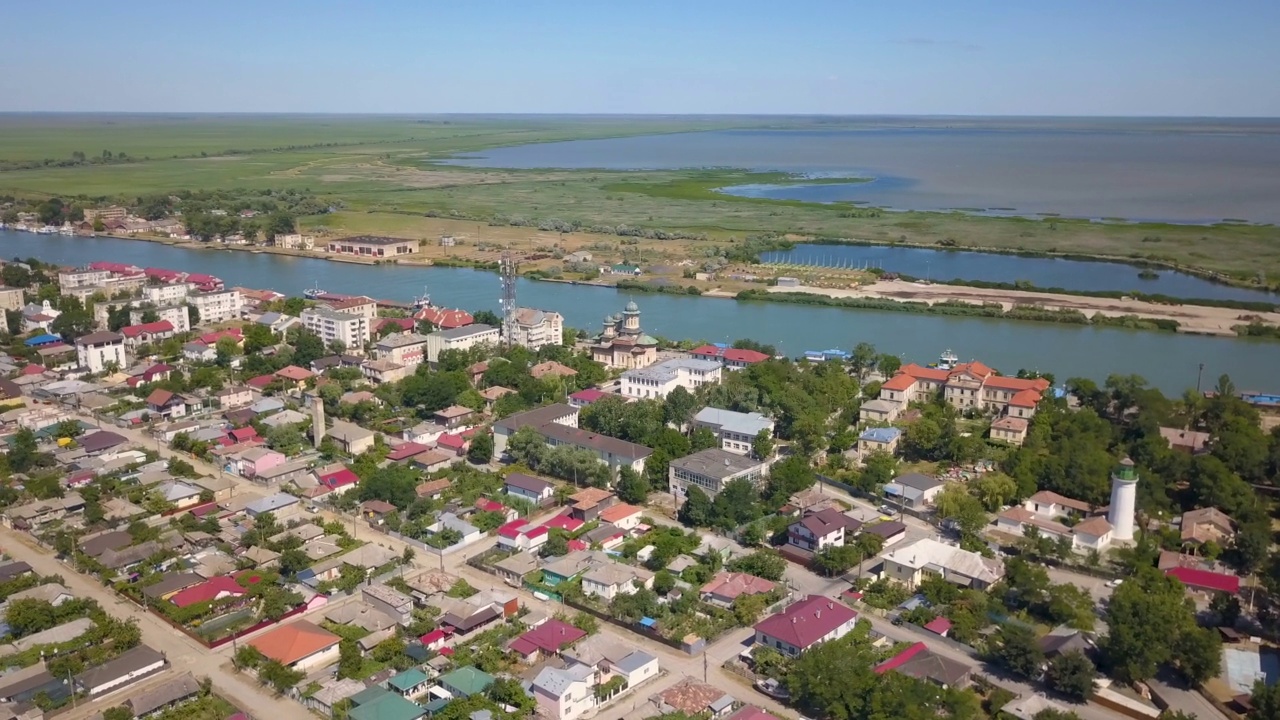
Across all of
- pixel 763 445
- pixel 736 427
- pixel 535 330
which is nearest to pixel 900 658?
pixel 763 445

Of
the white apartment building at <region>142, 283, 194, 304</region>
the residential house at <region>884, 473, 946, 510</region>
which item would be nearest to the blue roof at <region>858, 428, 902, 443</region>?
the residential house at <region>884, 473, 946, 510</region>

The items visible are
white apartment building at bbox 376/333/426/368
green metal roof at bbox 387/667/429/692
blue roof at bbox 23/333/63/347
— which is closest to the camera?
green metal roof at bbox 387/667/429/692

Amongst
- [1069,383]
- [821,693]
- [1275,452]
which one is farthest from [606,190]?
[821,693]

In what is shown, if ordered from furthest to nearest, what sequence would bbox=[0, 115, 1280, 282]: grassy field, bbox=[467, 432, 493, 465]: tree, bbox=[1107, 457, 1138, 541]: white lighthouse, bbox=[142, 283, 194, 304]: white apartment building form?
1. bbox=[0, 115, 1280, 282]: grassy field
2. bbox=[142, 283, 194, 304]: white apartment building
3. bbox=[467, 432, 493, 465]: tree
4. bbox=[1107, 457, 1138, 541]: white lighthouse

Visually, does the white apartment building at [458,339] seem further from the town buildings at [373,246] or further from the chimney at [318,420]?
the town buildings at [373,246]

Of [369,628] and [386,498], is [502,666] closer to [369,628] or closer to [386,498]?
[369,628]

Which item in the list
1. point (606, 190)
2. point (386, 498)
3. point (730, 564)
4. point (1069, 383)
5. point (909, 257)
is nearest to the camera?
point (730, 564)

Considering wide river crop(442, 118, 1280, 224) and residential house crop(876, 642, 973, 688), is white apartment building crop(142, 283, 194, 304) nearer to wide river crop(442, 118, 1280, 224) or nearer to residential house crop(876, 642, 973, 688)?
residential house crop(876, 642, 973, 688)
